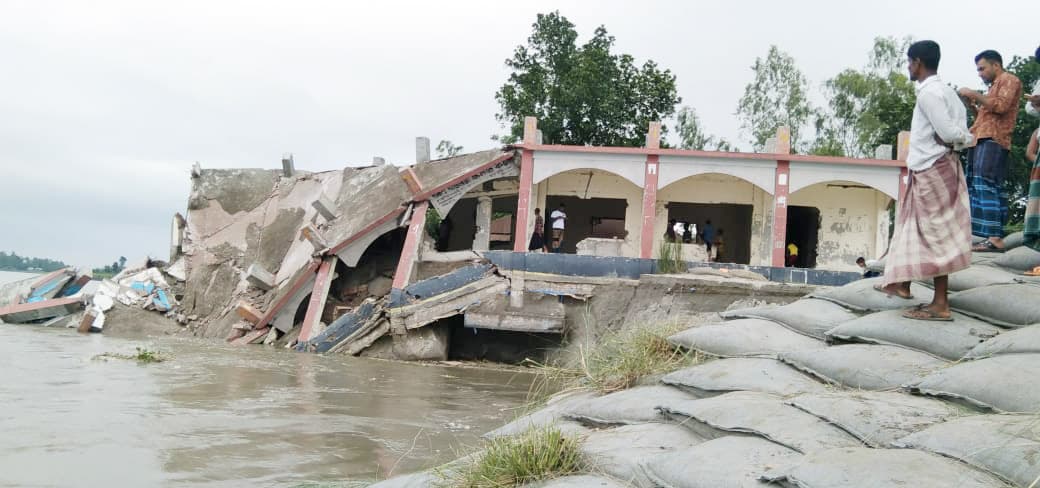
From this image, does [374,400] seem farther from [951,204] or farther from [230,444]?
[951,204]

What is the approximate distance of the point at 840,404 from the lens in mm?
2867

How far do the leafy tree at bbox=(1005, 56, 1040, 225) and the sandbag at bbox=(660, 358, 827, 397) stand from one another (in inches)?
→ 817

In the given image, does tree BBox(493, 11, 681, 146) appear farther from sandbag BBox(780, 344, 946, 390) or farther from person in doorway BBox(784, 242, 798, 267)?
sandbag BBox(780, 344, 946, 390)

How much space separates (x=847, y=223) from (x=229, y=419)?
1516 cm

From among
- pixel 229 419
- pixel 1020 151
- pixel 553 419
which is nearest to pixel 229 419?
pixel 229 419

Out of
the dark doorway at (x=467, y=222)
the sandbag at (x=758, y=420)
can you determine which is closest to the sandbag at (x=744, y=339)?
the sandbag at (x=758, y=420)

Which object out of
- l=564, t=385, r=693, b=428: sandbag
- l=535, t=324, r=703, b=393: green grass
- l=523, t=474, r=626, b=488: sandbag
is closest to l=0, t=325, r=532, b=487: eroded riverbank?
l=535, t=324, r=703, b=393: green grass

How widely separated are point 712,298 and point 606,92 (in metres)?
12.7

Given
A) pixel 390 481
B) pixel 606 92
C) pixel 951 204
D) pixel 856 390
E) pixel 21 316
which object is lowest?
pixel 21 316

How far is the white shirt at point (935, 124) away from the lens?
377 centimetres

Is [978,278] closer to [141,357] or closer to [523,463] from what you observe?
[523,463]

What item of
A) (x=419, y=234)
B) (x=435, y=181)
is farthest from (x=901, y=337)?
(x=435, y=181)

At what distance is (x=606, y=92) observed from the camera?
24.2m

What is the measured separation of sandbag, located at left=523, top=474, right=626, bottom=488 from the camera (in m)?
2.69
